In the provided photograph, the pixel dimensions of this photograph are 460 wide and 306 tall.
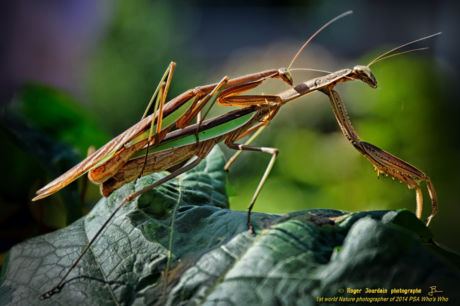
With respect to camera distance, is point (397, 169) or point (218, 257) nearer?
point (218, 257)

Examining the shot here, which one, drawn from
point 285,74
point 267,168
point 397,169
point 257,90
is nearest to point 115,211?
point 267,168

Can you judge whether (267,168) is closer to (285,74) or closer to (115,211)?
(285,74)

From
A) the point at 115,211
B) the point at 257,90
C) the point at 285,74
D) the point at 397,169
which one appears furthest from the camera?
the point at 257,90

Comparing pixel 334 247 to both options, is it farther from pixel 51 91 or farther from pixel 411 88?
pixel 411 88

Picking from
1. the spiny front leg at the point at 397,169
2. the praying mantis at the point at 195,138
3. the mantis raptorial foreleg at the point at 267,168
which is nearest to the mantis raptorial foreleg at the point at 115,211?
the praying mantis at the point at 195,138

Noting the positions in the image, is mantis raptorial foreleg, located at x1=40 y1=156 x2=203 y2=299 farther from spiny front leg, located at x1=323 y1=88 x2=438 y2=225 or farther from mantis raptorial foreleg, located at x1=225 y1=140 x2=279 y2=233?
spiny front leg, located at x1=323 y1=88 x2=438 y2=225

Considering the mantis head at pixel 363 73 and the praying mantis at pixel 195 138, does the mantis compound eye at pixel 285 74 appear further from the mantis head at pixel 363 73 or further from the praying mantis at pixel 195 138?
the mantis head at pixel 363 73

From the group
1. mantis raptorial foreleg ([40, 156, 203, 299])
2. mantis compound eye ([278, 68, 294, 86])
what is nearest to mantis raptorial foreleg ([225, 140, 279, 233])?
mantis raptorial foreleg ([40, 156, 203, 299])
